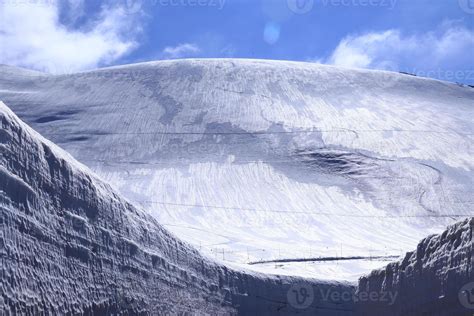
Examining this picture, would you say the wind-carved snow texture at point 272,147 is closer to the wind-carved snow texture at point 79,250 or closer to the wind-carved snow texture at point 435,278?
the wind-carved snow texture at point 79,250

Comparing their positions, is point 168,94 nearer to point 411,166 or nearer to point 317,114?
point 317,114

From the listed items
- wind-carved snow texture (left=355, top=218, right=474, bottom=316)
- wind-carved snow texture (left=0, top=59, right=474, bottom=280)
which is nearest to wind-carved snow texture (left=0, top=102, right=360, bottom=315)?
wind-carved snow texture (left=355, top=218, right=474, bottom=316)

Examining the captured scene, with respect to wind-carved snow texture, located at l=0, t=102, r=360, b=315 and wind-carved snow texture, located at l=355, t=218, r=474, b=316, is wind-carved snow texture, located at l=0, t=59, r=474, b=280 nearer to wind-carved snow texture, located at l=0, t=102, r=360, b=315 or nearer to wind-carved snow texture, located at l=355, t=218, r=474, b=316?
wind-carved snow texture, located at l=0, t=102, r=360, b=315

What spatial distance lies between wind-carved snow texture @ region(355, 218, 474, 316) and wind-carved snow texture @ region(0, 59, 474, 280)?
1071 centimetres

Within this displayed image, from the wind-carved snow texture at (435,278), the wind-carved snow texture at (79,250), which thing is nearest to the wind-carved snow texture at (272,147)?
the wind-carved snow texture at (79,250)

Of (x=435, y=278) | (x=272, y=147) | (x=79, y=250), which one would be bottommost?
(x=435, y=278)

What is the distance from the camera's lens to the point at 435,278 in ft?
23.1

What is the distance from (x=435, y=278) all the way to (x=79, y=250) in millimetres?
3895

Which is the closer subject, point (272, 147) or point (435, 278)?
point (435, 278)

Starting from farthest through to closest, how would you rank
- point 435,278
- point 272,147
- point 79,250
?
point 272,147 → point 79,250 → point 435,278

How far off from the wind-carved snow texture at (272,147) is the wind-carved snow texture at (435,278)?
1071cm

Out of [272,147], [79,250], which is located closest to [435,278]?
[79,250]

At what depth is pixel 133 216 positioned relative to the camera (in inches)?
369

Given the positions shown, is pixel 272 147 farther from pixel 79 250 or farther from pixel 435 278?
pixel 435 278
